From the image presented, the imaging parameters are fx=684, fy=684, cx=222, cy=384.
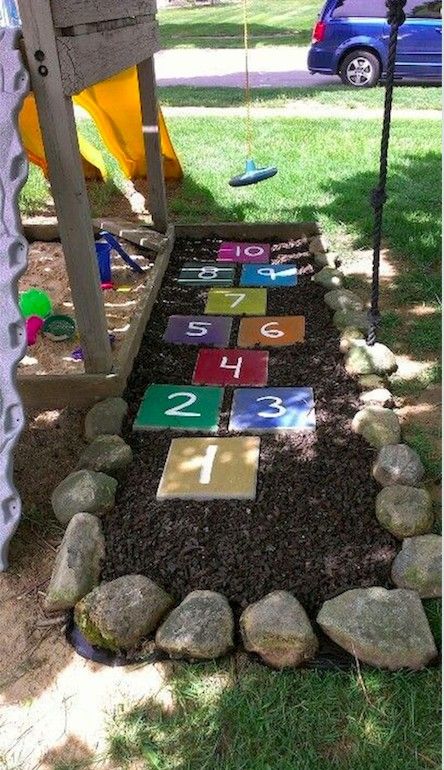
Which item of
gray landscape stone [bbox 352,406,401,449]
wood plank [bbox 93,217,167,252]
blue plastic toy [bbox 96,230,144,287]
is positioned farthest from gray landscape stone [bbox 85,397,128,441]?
wood plank [bbox 93,217,167,252]

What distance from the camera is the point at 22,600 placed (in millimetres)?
2535

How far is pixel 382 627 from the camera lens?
7.18 ft

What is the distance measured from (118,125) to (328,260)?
111 inches

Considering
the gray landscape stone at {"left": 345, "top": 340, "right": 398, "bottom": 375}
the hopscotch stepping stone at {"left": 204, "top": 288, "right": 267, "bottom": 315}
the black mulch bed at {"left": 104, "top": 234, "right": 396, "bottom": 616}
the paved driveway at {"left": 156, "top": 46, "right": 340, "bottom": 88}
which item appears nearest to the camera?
the black mulch bed at {"left": 104, "top": 234, "right": 396, "bottom": 616}

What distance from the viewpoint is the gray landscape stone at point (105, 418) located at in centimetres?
331

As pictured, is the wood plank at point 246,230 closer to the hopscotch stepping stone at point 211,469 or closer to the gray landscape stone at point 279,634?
the hopscotch stepping stone at point 211,469

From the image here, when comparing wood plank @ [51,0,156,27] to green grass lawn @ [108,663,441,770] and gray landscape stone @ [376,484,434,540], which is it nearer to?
gray landscape stone @ [376,484,434,540]

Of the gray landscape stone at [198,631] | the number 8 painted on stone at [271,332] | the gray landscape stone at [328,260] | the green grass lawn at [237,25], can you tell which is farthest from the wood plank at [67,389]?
the green grass lawn at [237,25]

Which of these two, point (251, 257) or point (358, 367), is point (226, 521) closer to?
point (358, 367)

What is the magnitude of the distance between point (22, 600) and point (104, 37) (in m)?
2.89

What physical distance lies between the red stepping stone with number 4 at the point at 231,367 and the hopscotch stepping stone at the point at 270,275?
1078 millimetres

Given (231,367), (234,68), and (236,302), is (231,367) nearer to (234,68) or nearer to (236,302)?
(236,302)

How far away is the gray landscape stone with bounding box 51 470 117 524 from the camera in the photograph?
9.14ft

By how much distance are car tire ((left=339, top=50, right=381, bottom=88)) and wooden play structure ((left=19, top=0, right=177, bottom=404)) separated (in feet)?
28.6
